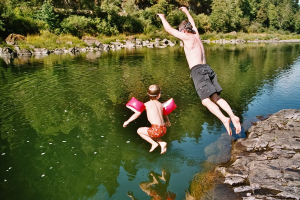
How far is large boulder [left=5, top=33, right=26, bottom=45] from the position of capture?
31058 mm

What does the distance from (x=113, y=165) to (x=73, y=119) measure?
3.23 m

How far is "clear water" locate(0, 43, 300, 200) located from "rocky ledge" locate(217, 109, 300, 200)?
545mm

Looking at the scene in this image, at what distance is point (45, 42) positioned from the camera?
3303cm

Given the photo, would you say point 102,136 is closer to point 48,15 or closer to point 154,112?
point 154,112

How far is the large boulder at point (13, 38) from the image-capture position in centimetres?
3106

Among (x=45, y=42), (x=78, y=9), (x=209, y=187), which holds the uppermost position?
(x=78, y=9)

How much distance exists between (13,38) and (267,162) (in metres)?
33.5

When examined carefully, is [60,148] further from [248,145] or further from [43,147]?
[248,145]

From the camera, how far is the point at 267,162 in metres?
5.48

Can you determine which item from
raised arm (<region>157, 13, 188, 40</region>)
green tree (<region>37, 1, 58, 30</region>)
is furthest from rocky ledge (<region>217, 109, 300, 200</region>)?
green tree (<region>37, 1, 58, 30</region>)

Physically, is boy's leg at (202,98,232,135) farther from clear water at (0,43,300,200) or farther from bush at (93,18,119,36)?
bush at (93,18,119,36)

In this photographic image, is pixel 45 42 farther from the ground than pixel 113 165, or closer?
farther from the ground

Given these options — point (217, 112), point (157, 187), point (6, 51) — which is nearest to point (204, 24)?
point (6, 51)

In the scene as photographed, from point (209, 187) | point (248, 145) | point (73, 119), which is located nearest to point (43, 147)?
point (73, 119)
